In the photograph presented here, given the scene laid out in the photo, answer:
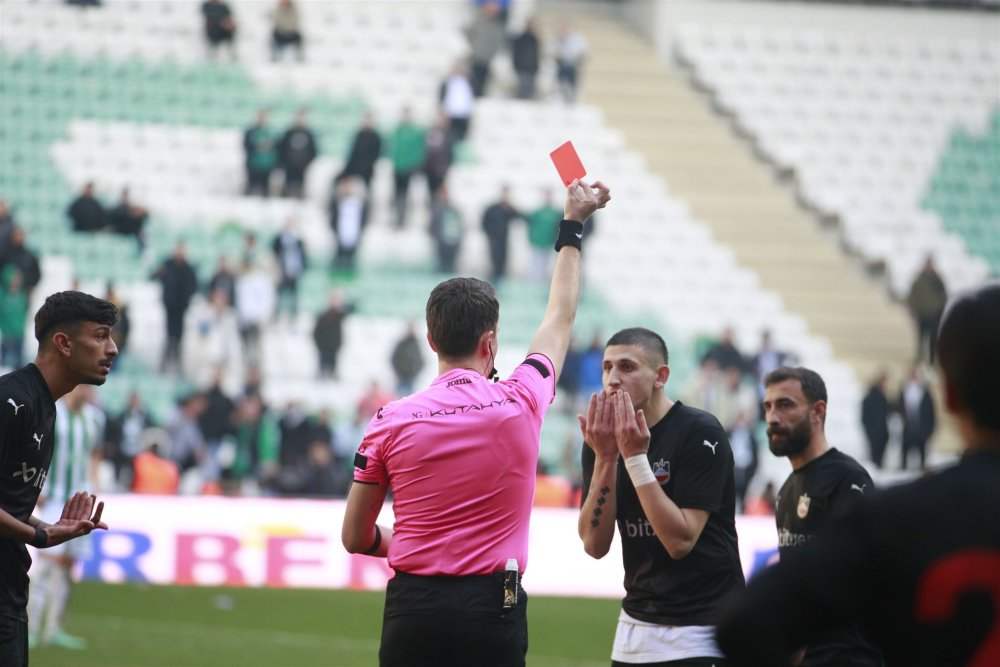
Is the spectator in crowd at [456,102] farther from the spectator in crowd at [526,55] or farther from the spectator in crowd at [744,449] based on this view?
the spectator in crowd at [744,449]

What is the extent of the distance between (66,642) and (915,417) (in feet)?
54.1

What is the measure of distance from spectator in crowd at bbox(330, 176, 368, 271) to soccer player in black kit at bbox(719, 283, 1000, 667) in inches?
898

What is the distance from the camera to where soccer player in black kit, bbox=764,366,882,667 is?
6.02 metres

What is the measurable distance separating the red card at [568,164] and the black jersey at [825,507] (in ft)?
6.07

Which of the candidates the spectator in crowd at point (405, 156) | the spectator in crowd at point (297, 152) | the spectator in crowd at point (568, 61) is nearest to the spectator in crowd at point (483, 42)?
the spectator in crowd at point (568, 61)

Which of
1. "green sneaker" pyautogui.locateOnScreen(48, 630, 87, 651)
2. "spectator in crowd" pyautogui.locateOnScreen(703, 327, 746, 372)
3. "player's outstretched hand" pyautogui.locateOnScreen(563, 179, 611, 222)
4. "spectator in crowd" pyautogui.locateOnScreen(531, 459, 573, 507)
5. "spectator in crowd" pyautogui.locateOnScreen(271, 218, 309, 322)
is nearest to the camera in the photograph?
"player's outstretched hand" pyautogui.locateOnScreen(563, 179, 611, 222)

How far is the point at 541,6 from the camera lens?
114 feet

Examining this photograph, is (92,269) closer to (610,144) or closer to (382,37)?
(382,37)

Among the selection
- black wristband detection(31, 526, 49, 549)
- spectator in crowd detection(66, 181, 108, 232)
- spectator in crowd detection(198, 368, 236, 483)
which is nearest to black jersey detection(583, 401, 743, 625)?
black wristband detection(31, 526, 49, 549)

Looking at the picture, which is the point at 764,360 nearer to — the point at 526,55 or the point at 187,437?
the point at 526,55

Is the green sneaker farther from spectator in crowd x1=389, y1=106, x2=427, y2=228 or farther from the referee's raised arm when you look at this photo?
spectator in crowd x1=389, y1=106, x2=427, y2=228

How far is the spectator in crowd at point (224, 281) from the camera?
→ 2325cm

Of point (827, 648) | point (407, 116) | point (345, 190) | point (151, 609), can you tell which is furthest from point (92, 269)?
point (827, 648)

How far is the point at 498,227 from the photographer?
2562cm
